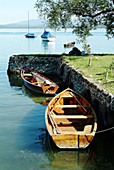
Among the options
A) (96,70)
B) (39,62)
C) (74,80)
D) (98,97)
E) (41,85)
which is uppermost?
(96,70)

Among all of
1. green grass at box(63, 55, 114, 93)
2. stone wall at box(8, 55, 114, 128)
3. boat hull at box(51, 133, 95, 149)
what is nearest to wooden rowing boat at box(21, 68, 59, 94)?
stone wall at box(8, 55, 114, 128)

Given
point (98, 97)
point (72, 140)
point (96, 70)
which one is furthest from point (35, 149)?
point (96, 70)

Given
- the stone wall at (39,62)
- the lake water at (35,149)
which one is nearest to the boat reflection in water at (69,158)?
the lake water at (35,149)

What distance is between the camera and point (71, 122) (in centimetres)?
1176

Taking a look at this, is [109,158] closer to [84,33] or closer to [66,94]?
[66,94]

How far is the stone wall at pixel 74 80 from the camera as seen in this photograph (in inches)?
473

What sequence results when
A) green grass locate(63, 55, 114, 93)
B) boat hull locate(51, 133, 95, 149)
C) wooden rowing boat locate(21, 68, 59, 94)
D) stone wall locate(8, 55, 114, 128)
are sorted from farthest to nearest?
wooden rowing boat locate(21, 68, 59, 94) < green grass locate(63, 55, 114, 93) < stone wall locate(8, 55, 114, 128) < boat hull locate(51, 133, 95, 149)

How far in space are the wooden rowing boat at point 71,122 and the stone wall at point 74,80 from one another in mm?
791

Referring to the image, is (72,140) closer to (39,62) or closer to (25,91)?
(25,91)

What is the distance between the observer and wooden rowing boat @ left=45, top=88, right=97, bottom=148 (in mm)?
9547

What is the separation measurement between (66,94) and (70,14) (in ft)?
33.9

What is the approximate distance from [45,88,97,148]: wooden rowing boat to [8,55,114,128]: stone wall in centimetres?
79

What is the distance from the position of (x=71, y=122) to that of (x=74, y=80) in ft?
25.2

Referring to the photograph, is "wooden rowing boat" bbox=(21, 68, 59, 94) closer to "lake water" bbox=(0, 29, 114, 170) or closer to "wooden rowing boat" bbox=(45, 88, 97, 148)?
"lake water" bbox=(0, 29, 114, 170)
